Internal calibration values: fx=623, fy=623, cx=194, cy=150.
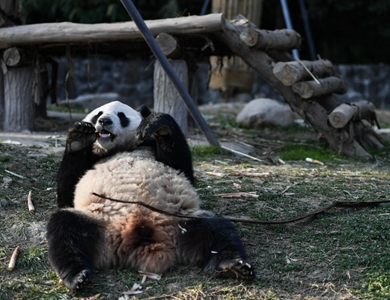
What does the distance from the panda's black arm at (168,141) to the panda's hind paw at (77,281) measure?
103 cm

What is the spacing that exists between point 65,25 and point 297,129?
382 centimetres

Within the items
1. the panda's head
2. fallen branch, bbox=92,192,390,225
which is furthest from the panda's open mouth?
fallen branch, bbox=92,192,390,225

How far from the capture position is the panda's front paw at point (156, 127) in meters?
4.02

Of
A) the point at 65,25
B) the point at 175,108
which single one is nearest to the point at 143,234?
the point at 175,108

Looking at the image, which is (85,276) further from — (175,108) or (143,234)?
(175,108)

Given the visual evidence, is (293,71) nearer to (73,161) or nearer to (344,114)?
(344,114)

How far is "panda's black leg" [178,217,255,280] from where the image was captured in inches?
137

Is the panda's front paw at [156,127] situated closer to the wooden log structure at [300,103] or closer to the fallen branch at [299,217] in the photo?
the fallen branch at [299,217]

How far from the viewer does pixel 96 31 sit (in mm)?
7449

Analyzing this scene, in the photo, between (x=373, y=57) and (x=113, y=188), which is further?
(x=373, y=57)

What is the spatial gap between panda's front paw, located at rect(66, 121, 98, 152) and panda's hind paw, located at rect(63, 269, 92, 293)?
1.04 m

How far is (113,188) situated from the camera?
12.9ft

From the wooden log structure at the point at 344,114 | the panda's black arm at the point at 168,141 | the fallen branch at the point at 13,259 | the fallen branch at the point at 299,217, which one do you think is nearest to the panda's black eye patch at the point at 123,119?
the panda's black arm at the point at 168,141

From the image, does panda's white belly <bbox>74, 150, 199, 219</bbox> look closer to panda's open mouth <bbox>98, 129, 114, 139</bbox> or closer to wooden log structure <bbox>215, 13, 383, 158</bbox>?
panda's open mouth <bbox>98, 129, 114, 139</bbox>
